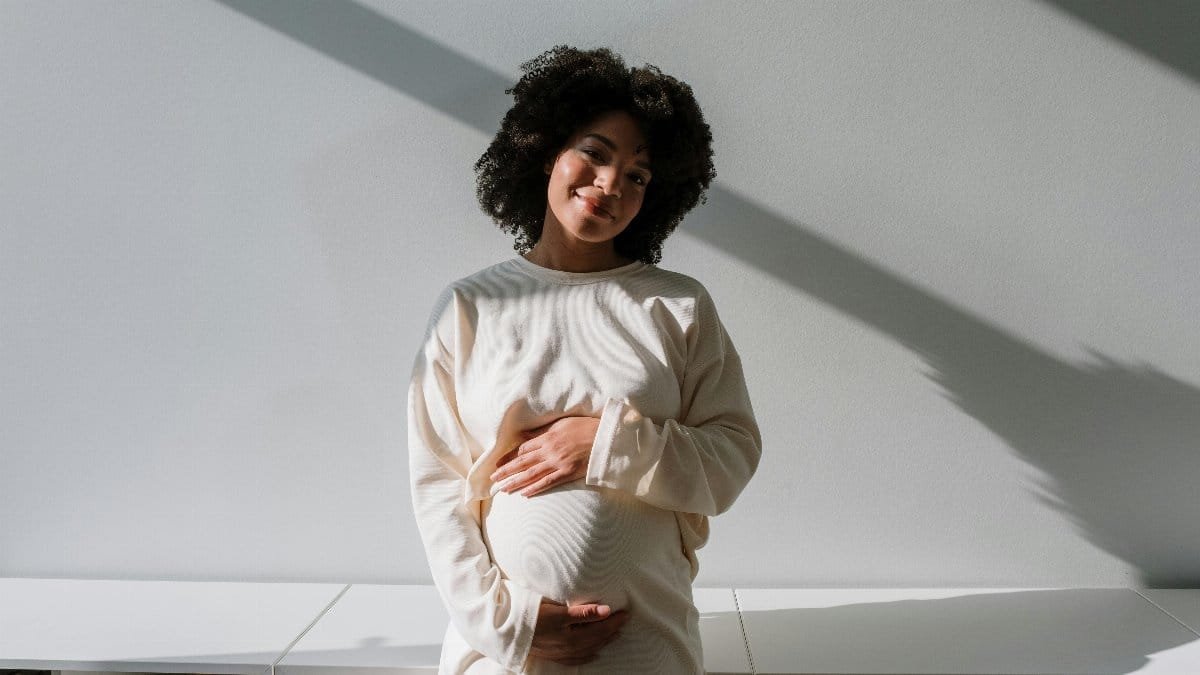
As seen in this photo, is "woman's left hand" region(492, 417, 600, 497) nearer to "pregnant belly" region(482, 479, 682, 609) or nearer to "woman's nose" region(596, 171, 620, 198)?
"pregnant belly" region(482, 479, 682, 609)

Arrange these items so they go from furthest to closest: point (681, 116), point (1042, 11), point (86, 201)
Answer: point (86, 201), point (1042, 11), point (681, 116)

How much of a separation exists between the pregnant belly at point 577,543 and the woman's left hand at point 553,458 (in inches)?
0.8

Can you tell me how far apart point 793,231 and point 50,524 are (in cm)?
207

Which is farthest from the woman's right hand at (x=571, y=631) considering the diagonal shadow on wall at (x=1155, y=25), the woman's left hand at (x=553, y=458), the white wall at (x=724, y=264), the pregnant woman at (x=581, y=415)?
the diagonal shadow on wall at (x=1155, y=25)

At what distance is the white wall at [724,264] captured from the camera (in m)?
2.48

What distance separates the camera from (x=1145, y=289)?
8.25 ft

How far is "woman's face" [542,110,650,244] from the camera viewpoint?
A: 5.67ft

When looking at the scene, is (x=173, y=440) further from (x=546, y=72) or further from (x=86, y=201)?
(x=546, y=72)

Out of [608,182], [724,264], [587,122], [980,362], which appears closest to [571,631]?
[608,182]

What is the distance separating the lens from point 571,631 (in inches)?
63.7

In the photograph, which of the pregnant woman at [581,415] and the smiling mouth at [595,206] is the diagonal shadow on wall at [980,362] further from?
the smiling mouth at [595,206]

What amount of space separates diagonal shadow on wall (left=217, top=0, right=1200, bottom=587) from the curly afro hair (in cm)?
58

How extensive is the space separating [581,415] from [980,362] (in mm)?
1269

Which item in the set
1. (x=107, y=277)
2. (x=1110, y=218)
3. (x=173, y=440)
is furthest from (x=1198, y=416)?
(x=107, y=277)
